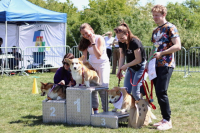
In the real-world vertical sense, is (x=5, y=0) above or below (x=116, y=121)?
above

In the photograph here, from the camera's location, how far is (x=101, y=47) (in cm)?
498

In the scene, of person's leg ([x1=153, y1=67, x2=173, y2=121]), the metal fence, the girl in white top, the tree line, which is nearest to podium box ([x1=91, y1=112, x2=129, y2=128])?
the girl in white top

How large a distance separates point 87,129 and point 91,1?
2283 cm

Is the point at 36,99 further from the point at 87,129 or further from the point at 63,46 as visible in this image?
the point at 63,46

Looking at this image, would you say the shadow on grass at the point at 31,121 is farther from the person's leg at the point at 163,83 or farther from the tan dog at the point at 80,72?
the person's leg at the point at 163,83

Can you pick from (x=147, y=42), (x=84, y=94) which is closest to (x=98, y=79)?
(x=84, y=94)

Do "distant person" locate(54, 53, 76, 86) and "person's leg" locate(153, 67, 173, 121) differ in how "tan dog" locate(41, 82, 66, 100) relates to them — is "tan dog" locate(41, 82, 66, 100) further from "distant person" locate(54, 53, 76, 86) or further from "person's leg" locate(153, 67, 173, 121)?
"person's leg" locate(153, 67, 173, 121)

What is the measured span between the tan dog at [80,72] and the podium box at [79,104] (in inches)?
4.8

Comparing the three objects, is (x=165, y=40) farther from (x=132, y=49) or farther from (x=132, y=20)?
(x=132, y=20)

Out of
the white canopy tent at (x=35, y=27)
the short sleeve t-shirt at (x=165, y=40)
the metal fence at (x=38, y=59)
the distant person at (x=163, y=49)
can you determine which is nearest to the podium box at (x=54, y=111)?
the distant person at (x=163, y=49)

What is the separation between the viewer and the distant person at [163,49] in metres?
4.26

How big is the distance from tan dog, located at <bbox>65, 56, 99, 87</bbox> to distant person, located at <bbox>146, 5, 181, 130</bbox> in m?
1.06

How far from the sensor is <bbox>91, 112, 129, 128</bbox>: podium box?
4611mm

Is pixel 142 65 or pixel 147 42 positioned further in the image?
pixel 147 42
